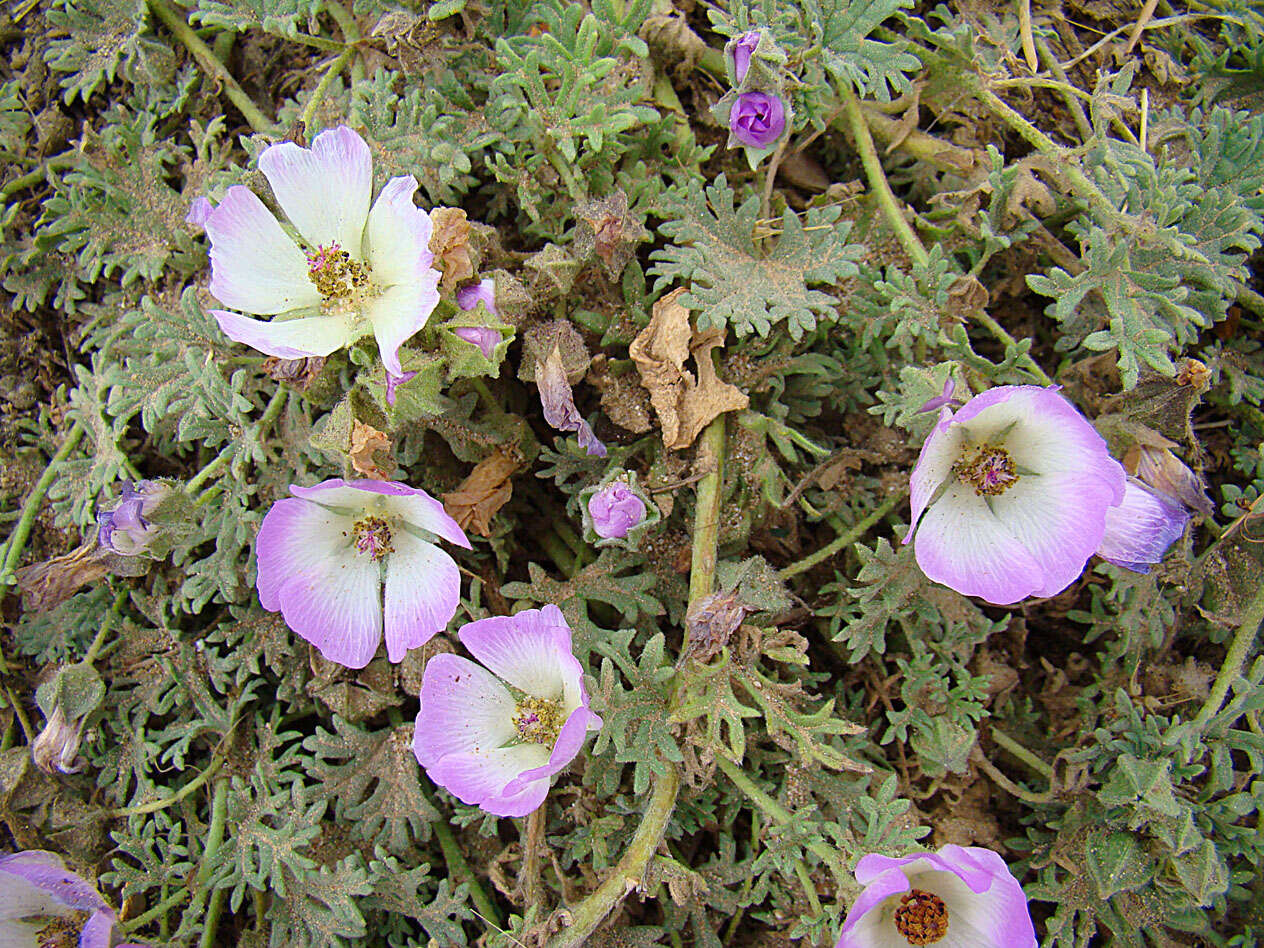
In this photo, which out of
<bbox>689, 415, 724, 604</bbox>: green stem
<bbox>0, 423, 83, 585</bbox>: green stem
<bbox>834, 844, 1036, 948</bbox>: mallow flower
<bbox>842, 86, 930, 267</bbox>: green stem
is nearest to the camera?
<bbox>834, 844, 1036, 948</bbox>: mallow flower

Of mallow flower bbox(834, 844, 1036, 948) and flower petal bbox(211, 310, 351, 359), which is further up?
flower petal bbox(211, 310, 351, 359)

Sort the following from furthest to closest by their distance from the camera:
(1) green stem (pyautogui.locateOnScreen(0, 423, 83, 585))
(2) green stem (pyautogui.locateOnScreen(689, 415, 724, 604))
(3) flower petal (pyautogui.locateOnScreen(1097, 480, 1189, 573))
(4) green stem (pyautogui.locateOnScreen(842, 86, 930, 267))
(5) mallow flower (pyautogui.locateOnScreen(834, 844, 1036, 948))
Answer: (1) green stem (pyautogui.locateOnScreen(0, 423, 83, 585)), (4) green stem (pyautogui.locateOnScreen(842, 86, 930, 267)), (2) green stem (pyautogui.locateOnScreen(689, 415, 724, 604)), (3) flower petal (pyautogui.locateOnScreen(1097, 480, 1189, 573)), (5) mallow flower (pyautogui.locateOnScreen(834, 844, 1036, 948))

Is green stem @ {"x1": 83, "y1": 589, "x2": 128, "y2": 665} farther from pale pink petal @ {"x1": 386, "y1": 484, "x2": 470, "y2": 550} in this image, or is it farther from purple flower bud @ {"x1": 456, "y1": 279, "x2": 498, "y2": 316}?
purple flower bud @ {"x1": 456, "y1": 279, "x2": 498, "y2": 316}

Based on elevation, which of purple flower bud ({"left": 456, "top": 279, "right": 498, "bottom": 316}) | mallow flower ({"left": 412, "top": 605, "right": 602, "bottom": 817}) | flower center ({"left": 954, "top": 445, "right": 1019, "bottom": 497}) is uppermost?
purple flower bud ({"left": 456, "top": 279, "right": 498, "bottom": 316})

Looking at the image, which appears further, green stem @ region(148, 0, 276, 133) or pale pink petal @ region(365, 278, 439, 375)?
green stem @ region(148, 0, 276, 133)

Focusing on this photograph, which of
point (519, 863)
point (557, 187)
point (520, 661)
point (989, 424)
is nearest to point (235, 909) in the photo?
point (519, 863)

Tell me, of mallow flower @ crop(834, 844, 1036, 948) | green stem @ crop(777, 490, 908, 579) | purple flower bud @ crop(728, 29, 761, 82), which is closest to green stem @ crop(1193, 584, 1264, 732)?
mallow flower @ crop(834, 844, 1036, 948)
